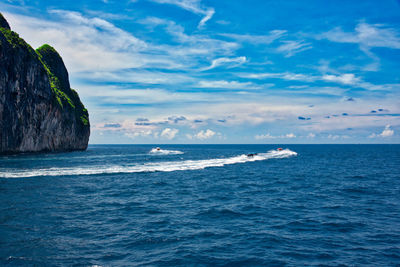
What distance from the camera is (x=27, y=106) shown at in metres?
64.1

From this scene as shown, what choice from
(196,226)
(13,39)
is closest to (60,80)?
(13,39)

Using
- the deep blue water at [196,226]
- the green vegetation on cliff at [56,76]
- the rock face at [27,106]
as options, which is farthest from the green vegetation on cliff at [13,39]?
the deep blue water at [196,226]

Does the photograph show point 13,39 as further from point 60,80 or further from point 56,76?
point 60,80

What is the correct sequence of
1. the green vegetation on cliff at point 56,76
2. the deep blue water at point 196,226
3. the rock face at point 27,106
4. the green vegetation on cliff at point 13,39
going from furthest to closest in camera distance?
the green vegetation on cliff at point 56,76, the green vegetation on cliff at point 13,39, the rock face at point 27,106, the deep blue water at point 196,226

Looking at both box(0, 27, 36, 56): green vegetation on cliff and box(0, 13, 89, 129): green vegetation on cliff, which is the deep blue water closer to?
box(0, 27, 36, 56): green vegetation on cliff

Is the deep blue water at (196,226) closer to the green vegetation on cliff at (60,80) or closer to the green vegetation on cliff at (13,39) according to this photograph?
the green vegetation on cliff at (13,39)

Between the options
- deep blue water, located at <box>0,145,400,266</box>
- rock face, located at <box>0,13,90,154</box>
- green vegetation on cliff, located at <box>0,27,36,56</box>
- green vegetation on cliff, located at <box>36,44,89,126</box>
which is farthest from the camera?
green vegetation on cliff, located at <box>36,44,89,126</box>

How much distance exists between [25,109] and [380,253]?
73.7m

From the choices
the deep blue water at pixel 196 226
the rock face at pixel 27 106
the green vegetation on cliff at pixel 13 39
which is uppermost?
the green vegetation on cliff at pixel 13 39

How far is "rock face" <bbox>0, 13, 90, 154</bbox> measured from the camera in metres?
56.1

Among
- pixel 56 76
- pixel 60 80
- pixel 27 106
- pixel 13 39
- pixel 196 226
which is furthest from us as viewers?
pixel 60 80

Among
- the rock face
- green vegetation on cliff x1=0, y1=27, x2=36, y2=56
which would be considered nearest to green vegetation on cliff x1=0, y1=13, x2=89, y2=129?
the rock face

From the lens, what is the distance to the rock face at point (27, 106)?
5609 cm

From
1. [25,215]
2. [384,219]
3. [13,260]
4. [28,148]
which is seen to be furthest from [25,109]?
[384,219]
